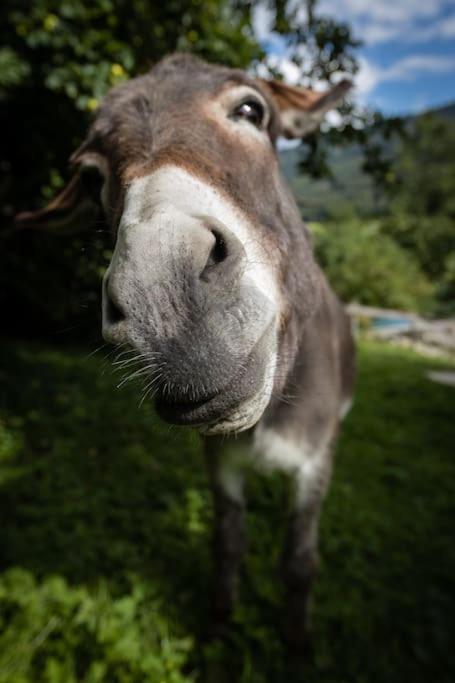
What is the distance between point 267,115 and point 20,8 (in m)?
2.15

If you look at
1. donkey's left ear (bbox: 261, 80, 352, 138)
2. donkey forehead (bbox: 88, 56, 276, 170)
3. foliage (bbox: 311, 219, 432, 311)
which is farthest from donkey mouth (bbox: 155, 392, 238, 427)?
foliage (bbox: 311, 219, 432, 311)

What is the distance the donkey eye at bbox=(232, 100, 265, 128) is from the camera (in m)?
1.50

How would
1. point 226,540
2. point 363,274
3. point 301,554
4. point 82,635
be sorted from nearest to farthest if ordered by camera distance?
1. point 82,635
2. point 301,554
3. point 226,540
4. point 363,274

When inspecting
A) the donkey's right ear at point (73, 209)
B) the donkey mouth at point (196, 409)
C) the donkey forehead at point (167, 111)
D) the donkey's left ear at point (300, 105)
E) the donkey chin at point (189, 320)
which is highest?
the donkey's left ear at point (300, 105)

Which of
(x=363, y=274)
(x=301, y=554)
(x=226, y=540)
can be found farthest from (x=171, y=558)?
(x=363, y=274)

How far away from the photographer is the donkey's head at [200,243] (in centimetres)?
88

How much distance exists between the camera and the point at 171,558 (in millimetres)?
2551

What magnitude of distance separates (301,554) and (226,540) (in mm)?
415

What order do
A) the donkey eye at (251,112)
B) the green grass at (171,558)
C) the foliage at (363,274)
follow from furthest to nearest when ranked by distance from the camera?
the foliage at (363,274) → the green grass at (171,558) → the donkey eye at (251,112)

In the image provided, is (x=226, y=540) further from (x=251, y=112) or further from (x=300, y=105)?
(x=300, y=105)

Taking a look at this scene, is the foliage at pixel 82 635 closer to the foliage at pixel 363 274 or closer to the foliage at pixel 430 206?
the foliage at pixel 430 206

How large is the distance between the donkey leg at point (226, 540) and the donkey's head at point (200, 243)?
3.39 feet

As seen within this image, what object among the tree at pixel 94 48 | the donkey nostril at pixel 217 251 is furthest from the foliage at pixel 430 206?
the donkey nostril at pixel 217 251

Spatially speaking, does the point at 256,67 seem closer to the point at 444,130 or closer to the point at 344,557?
the point at 344,557
